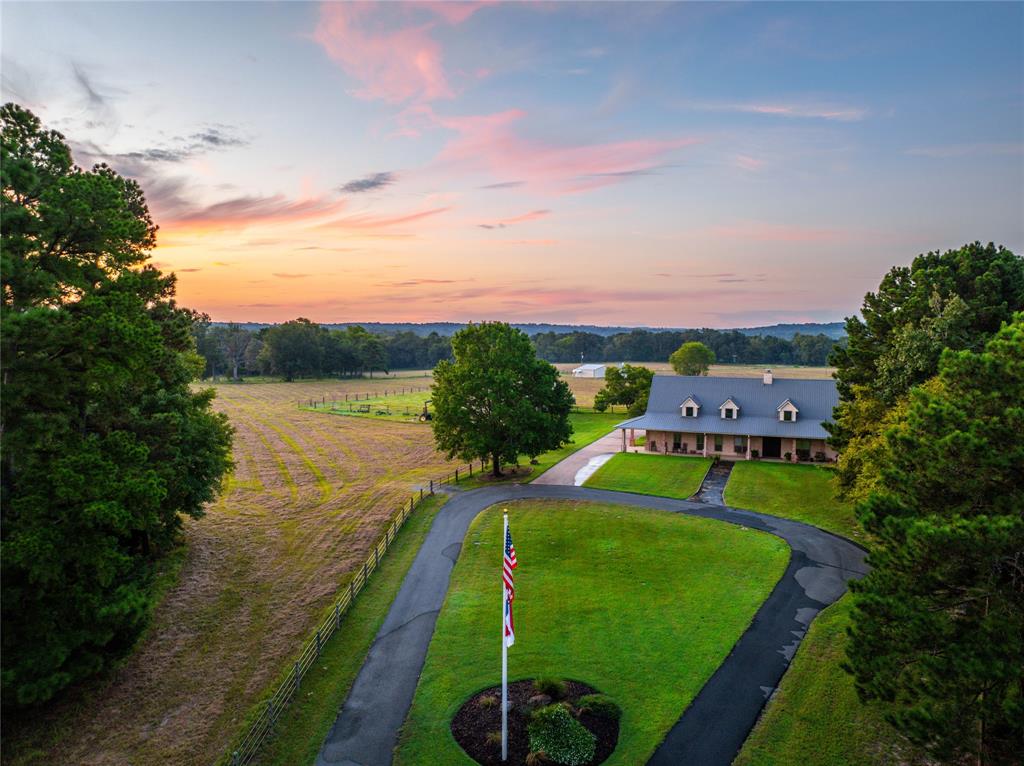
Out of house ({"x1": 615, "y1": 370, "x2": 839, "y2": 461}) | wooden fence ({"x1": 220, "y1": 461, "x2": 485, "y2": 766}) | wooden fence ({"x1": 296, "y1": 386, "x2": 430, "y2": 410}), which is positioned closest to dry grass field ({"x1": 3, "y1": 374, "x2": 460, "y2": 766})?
wooden fence ({"x1": 220, "y1": 461, "x2": 485, "y2": 766})

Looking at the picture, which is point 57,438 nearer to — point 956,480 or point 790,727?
point 790,727

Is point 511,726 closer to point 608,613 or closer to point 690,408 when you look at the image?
point 608,613

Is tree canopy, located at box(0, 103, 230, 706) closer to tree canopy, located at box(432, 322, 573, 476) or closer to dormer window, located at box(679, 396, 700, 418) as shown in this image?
tree canopy, located at box(432, 322, 573, 476)

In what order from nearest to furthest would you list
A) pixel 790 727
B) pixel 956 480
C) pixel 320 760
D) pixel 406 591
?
1. pixel 956 480
2. pixel 320 760
3. pixel 790 727
4. pixel 406 591

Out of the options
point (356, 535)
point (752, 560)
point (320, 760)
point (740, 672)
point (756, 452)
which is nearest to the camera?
point (320, 760)

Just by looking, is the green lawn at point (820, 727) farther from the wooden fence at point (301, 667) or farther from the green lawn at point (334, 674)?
the wooden fence at point (301, 667)

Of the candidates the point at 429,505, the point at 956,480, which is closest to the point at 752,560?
Result: the point at 956,480
